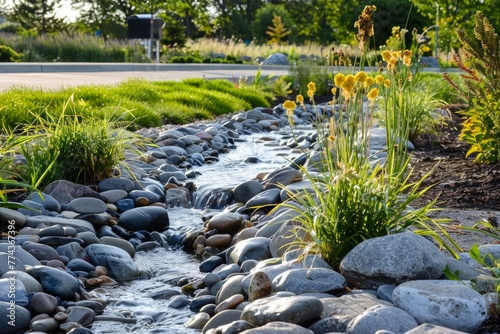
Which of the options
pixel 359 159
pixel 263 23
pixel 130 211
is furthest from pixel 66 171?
pixel 263 23

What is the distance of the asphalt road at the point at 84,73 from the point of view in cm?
1296

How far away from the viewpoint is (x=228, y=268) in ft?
13.9

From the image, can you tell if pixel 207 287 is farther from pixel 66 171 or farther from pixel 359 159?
pixel 66 171

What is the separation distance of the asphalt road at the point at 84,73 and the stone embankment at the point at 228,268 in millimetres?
6165

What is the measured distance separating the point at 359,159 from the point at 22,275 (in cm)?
185

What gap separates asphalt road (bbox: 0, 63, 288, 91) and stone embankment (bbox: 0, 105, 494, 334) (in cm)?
617

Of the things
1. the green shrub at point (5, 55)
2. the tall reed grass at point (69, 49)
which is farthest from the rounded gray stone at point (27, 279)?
the tall reed grass at point (69, 49)

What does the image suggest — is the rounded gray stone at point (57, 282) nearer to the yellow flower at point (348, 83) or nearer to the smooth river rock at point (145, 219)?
the smooth river rock at point (145, 219)

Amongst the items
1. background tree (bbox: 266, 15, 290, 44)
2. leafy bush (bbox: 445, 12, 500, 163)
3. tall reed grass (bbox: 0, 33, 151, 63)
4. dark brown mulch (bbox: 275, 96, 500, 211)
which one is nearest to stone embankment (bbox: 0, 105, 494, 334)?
dark brown mulch (bbox: 275, 96, 500, 211)

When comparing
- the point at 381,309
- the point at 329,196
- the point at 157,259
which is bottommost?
the point at 157,259

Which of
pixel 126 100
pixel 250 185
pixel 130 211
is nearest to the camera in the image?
pixel 130 211

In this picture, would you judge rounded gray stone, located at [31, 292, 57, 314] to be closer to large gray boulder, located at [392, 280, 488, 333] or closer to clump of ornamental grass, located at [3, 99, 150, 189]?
large gray boulder, located at [392, 280, 488, 333]

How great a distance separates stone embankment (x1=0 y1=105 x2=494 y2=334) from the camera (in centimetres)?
304

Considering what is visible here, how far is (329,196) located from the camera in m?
3.71
